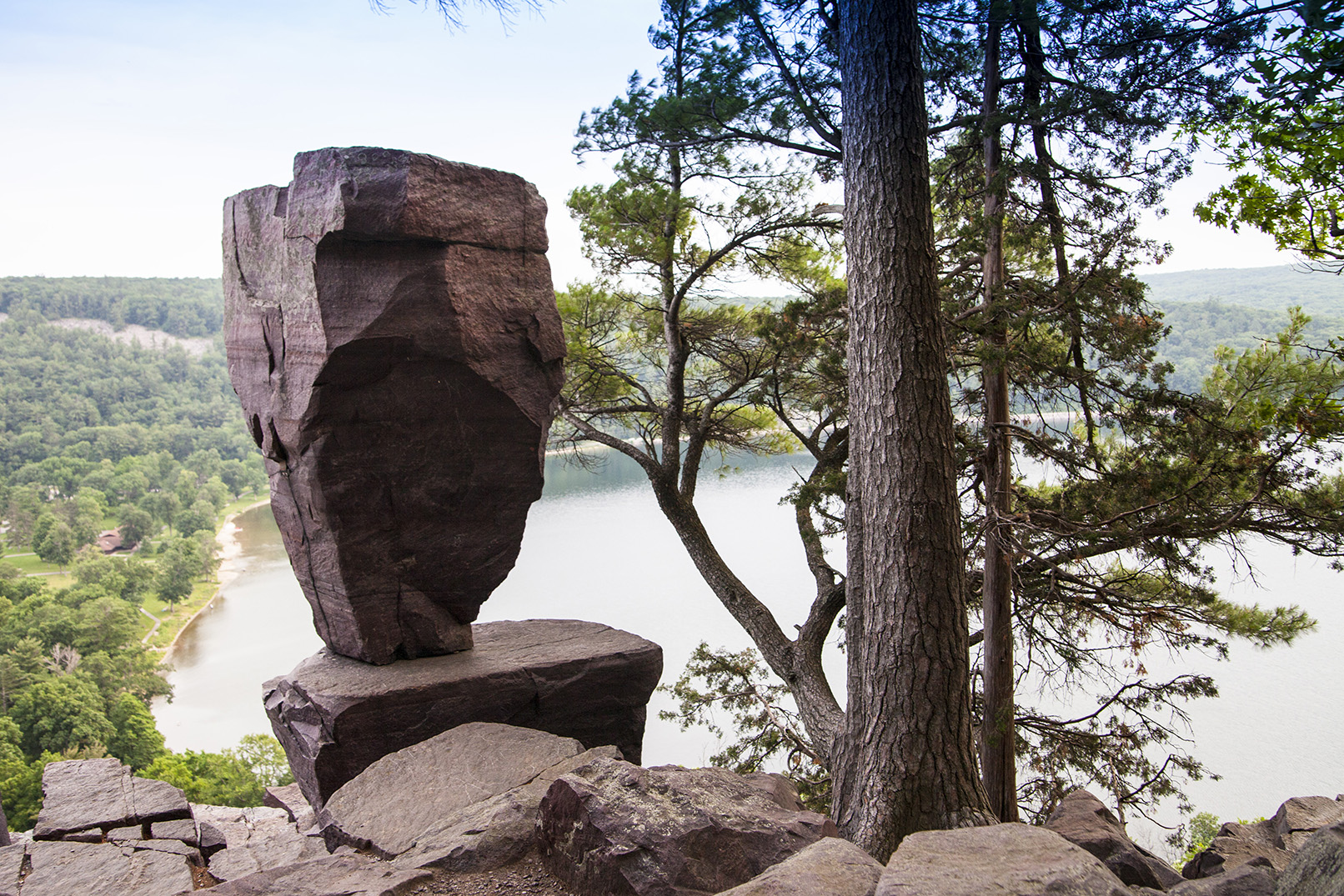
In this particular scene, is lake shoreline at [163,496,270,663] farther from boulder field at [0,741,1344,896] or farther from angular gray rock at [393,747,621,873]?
angular gray rock at [393,747,621,873]

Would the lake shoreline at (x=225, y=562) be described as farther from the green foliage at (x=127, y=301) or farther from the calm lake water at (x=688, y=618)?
the green foliage at (x=127, y=301)

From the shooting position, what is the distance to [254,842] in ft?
10.9

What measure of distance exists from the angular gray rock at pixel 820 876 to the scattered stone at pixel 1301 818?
99.2 inches

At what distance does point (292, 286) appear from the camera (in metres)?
3.07

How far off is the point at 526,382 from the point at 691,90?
3038 mm

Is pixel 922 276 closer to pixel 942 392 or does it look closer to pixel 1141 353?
pixel 942 392

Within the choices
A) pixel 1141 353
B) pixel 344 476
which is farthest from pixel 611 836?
pixel 1141 353

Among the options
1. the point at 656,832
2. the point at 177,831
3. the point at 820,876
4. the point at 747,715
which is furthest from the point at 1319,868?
the point at 747,715

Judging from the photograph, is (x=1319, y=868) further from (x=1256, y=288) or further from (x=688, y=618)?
(x=1256, y=288)

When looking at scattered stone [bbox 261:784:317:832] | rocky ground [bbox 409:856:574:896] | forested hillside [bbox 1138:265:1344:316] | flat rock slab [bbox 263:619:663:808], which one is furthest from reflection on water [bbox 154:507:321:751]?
forested hillside [bbox 1138:265:1344:316]

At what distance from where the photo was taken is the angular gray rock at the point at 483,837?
6.91 ft

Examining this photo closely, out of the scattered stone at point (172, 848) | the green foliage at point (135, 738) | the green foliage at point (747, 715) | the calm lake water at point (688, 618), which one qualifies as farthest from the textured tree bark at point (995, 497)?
the green foliage at point (135, 738)

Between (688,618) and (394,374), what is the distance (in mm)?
9084

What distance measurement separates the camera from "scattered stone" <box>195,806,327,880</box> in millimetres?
2852
